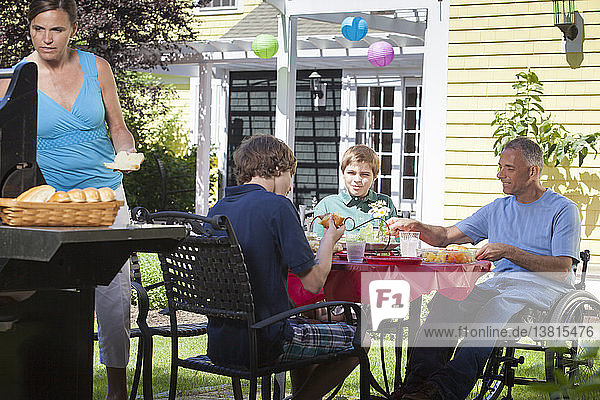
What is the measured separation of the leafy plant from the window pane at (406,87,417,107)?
11.9ft

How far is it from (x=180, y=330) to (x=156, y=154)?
9429 mm

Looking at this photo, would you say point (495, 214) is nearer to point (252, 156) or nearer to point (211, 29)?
point (252, 156)

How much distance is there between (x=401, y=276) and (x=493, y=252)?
1.81 feet

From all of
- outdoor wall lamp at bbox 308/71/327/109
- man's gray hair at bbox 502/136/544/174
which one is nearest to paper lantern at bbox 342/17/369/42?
outdoor wall lamp at bbox 308/71/327/109

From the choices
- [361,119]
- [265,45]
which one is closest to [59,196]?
[265,45]

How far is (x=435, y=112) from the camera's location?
7.36 metres

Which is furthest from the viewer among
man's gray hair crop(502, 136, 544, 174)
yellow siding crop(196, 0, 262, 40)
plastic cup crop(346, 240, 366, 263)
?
yellow siding crop(196, 0, 262, 40)

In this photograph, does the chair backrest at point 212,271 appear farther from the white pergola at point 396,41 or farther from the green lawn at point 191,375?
the white pergola at point 396,41

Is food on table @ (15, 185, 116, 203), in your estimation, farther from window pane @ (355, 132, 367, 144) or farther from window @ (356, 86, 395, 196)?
window pane @ (355, 132, 367, 144)

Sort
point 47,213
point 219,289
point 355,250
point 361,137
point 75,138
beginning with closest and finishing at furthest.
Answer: point 47,213 → point 219,289 → point 75,138 → point 355,250 → point 361,137

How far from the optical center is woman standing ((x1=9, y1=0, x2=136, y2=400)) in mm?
3061

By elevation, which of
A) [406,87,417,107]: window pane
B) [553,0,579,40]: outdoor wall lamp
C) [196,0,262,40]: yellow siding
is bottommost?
[406,87,417,107]: window pane

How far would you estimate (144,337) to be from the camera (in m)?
3.40

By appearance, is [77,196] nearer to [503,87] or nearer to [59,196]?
[59,196]
